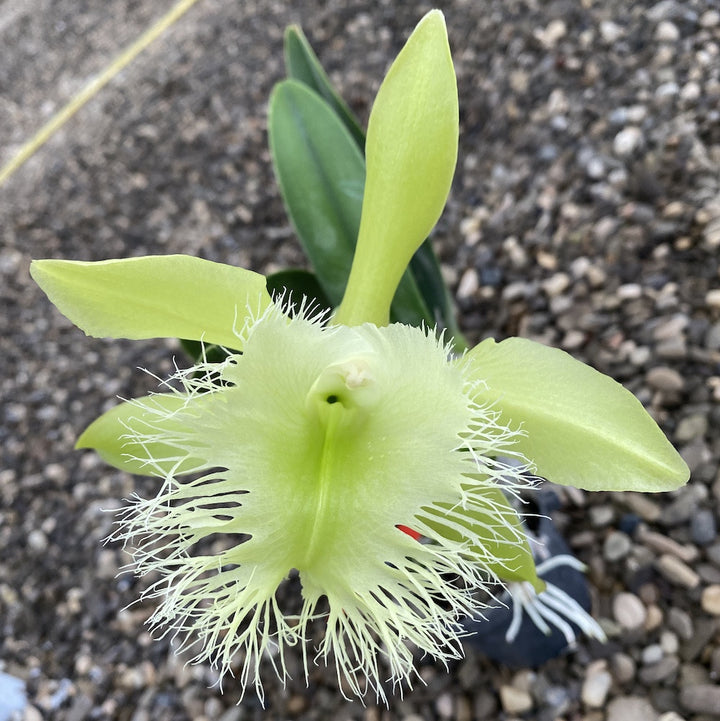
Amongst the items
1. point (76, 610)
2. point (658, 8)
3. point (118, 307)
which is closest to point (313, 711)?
point (76, 610)

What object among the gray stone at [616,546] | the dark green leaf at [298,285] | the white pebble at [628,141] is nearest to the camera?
the dark green leaf at [298,285]

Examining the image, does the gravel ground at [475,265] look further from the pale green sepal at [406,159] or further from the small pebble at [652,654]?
the pale green sepal at [406,159]

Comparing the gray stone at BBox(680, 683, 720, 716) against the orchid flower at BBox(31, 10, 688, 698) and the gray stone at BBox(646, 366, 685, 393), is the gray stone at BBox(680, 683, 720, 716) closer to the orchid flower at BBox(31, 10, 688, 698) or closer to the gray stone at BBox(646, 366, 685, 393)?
the gray stone at BBox(646, 366, 685, 393)

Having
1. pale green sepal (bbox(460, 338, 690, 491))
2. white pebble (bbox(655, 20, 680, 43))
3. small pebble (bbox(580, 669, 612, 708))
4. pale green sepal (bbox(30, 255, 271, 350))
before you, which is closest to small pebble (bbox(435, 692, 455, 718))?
small pebble (bbox(580, 669, 612, 708))

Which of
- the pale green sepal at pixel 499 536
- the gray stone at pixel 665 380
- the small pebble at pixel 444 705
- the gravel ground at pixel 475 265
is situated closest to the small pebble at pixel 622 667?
the gravel ground at pixel 475 265

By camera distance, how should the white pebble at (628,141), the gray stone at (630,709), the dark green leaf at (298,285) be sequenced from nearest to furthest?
the dark green leaf at (298,285)
the gray stone at (630,709)
the white pebble at (628,141)

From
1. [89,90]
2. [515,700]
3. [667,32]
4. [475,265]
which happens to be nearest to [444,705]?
[515,700]

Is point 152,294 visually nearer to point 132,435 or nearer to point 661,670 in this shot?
point 132,435

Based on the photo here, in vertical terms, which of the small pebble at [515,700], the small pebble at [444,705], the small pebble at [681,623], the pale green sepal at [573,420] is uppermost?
the pale green sepal at [573,420]
